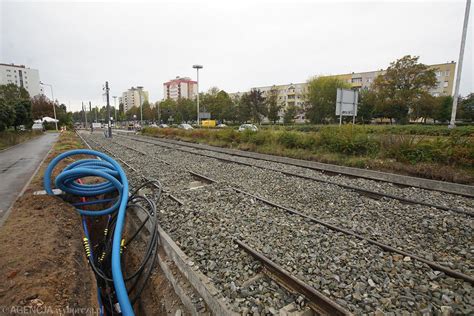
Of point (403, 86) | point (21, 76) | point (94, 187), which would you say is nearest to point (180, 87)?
point (21, 76)

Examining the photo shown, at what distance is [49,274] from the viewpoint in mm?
3676

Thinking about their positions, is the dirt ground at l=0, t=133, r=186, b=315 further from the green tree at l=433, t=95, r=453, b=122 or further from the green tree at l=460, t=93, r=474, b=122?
the green tree at l=460, t=93, r=474, b=122

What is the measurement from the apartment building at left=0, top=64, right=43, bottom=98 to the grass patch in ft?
448

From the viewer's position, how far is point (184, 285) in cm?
360

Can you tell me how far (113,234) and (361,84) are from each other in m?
90.4

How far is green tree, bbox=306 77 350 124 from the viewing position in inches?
1853

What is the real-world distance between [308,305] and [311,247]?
1.27 metres

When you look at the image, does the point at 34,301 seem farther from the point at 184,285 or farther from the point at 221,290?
the point at 221,290

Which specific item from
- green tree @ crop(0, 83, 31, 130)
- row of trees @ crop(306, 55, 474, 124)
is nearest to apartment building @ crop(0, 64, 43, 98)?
green tree @ crop(0, 83, 31, 130)

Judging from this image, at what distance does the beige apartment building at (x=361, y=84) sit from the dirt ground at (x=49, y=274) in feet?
169

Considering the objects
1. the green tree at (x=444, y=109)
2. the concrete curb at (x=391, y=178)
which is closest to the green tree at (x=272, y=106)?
the green tree at (x=444, y=109)

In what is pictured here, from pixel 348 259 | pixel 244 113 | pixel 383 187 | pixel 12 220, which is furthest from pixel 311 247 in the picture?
pixel 244 113

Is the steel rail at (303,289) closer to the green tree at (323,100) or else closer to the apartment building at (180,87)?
→ the green tree at (323,100)

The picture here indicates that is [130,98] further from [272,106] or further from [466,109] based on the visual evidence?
[466,109]
